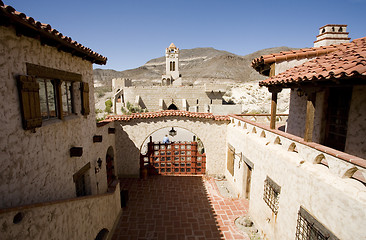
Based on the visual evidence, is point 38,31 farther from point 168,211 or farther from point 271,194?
point 168,211

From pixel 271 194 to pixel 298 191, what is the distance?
1491 mm

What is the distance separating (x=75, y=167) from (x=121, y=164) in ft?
18.7

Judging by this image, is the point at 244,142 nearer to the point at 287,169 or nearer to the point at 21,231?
the point at 287,169

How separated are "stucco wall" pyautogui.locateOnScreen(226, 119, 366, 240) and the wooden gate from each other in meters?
4.04

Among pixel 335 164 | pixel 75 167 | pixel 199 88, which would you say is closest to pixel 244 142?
pixel 335 164

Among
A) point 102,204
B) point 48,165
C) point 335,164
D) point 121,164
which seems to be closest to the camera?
point 335,164

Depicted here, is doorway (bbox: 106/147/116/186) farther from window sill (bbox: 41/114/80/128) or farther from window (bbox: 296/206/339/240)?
window (bbox: 296/206/339/240)

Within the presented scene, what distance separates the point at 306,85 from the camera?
15.3ft

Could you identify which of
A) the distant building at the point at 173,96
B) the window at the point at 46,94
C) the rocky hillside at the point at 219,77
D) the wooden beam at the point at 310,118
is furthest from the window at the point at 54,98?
the rocky hillside at the point at 219,77

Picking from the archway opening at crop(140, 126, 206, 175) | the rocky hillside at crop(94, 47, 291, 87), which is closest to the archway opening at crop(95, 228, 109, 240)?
the archway opening at crop(140, 126, 206, 175)

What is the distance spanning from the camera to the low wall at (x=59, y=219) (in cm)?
271

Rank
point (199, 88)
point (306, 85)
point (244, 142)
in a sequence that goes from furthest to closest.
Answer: point (199, 88) → point (244, 142) → point (306, 85)

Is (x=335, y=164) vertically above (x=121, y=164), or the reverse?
(x=335, y=164)

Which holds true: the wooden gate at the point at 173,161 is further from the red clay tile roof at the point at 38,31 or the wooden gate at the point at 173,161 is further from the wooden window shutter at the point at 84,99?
the red clay tile roof at the point at 38,31
